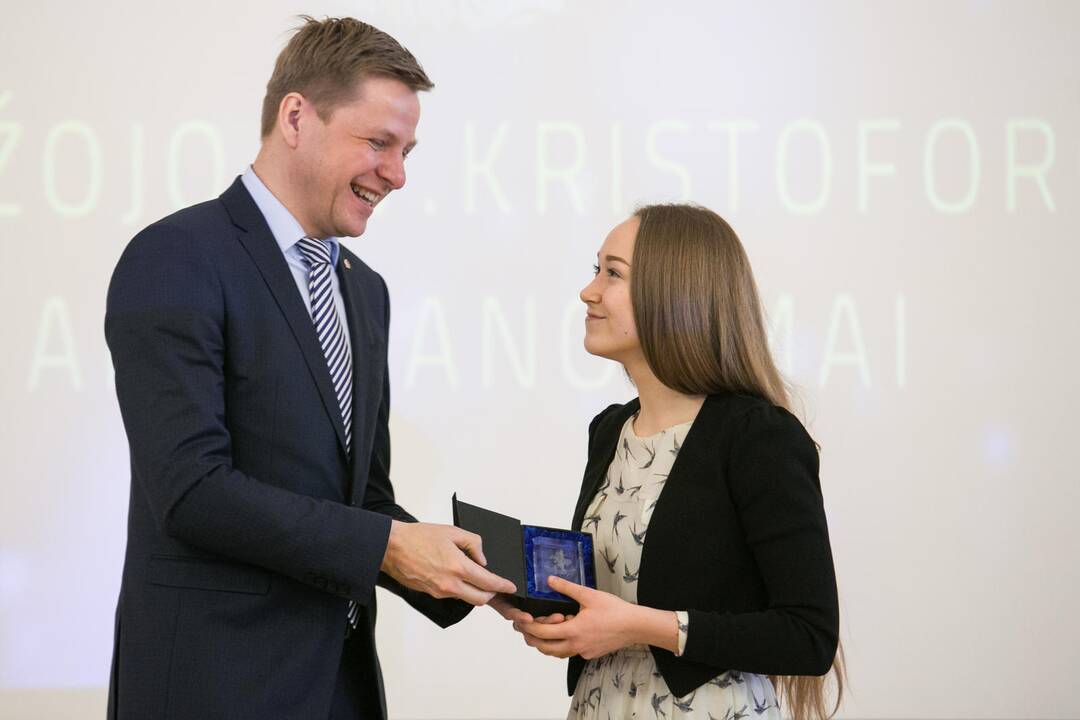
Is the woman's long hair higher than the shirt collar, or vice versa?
the shirt collar

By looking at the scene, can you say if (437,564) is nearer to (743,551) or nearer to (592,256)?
(743,551)

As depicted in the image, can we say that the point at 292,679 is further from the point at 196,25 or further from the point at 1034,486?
the point at 1034,486

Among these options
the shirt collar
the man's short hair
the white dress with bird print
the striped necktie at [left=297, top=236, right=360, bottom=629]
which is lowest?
the white dress with bird print

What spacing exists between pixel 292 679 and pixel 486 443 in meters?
1.84

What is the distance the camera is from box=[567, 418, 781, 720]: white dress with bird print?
5.69 feet

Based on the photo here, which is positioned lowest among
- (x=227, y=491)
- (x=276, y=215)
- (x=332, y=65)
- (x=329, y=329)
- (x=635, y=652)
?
(x=635, y=652)

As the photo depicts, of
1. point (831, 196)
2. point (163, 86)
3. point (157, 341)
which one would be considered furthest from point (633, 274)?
point (163, 86)

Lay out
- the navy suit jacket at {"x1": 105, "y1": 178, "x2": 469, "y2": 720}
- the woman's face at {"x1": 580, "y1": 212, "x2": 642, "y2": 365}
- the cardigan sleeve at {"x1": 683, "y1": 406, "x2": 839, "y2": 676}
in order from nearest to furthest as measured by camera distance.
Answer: the navy suit jacket at {"x1": 105, "y1": 178, "x2": 469, "y2": 720} → the cardigan sleeve at {"x1": 683, "y1": 406, "x2": 839, "y2": 676} → the woman's face at {"x1": 580, "y1": 212, "x2": 642, "y2": 365}

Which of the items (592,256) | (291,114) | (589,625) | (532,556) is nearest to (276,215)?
(291,114)

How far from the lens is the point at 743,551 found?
1732 millimetres

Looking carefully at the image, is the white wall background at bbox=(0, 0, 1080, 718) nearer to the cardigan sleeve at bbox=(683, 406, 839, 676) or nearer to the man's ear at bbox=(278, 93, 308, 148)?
the man's ear at bbox=(278, 93, 308, 148)

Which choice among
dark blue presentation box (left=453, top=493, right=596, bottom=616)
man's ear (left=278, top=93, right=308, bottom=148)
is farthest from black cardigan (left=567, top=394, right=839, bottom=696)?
man's ear (left=278, top=93, right=308, bottom=148)

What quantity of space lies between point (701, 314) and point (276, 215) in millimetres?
719

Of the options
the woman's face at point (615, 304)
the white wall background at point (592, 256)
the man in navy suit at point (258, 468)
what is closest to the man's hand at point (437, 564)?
the man in navy suit at point (258, 468)
